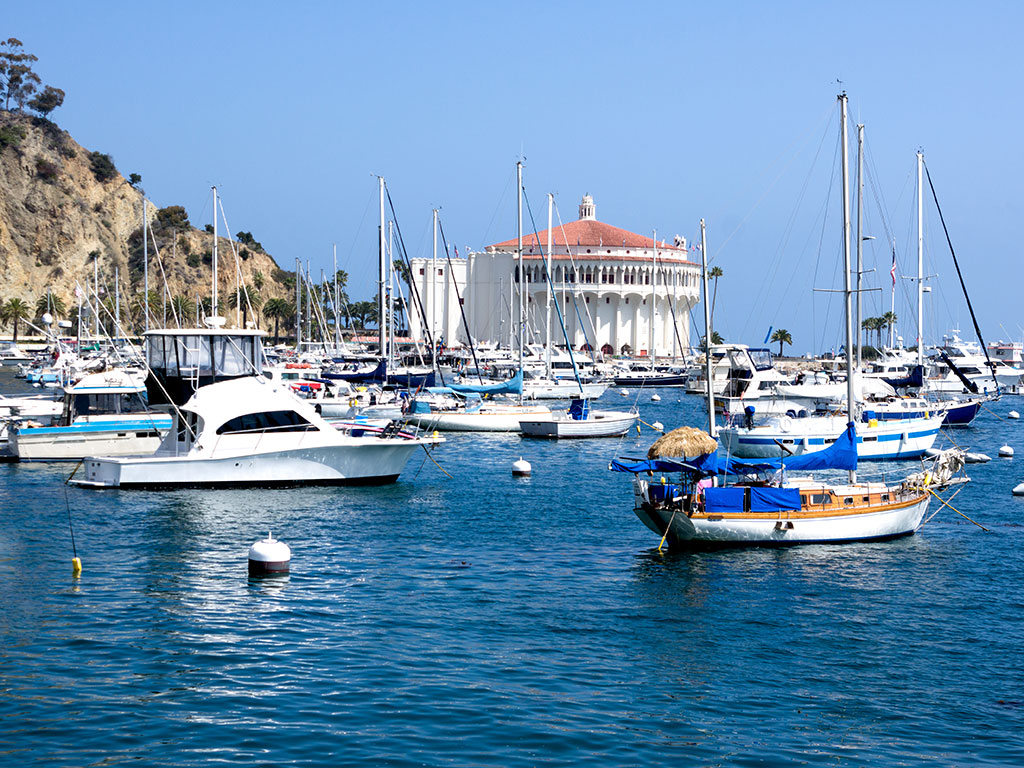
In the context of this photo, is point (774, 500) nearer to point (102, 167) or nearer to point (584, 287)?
point (584, 287)

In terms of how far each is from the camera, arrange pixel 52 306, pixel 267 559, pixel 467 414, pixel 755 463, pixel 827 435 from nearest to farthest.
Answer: pixel 267 559 < pixel 755 463 < pixel 827 435 < pixel 467 414 < pixel 52 306

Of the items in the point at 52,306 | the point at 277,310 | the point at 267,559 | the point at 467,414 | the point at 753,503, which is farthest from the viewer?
the point at 277,310

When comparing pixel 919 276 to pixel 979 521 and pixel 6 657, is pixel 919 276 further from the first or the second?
pixel 6 657

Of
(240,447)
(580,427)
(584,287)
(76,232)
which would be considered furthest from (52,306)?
(240,447)

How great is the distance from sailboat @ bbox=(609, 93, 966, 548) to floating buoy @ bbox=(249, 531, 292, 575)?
9400mm

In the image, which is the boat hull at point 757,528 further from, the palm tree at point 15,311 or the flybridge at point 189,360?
the palm tree at point 15,311

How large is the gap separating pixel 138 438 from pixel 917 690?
33.8m

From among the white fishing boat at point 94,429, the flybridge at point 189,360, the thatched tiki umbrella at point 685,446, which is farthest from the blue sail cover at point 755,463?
the white fishing boat at point 94,429

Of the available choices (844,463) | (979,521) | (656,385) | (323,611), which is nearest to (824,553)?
(844,463)

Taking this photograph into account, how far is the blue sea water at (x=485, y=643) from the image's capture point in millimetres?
18000

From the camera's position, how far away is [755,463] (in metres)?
32.7

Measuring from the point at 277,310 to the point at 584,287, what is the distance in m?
44.9

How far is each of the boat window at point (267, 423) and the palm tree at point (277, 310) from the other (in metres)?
129

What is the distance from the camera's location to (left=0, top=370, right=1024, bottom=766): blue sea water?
18000mm
